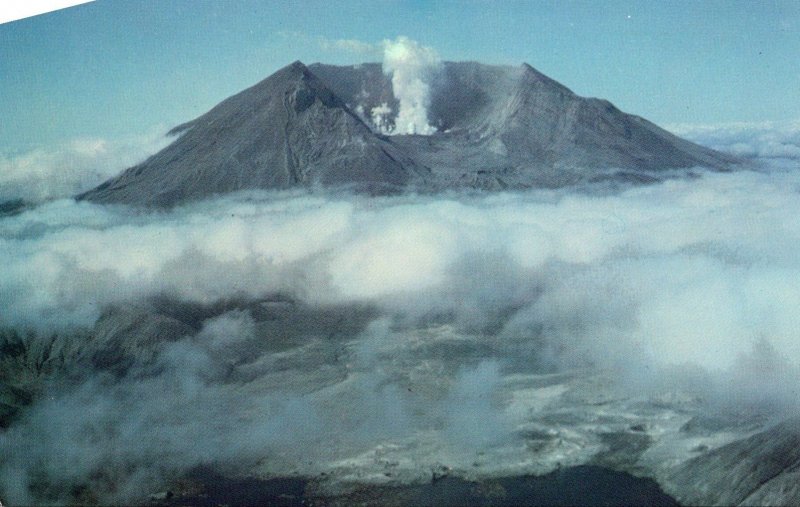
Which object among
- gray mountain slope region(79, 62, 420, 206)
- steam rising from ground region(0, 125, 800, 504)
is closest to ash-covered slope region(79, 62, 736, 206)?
gray mountain slope region(79, 62, 420, 206)

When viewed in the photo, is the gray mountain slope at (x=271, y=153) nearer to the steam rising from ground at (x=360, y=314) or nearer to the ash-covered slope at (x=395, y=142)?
the ash-covered slope at (x=395, y=142)

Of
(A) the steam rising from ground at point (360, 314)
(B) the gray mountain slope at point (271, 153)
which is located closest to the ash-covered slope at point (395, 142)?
(B) the gray mountain slope at point (271, 153)

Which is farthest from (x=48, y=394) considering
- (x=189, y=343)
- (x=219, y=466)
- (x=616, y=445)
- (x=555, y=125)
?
(x=555, y=125)

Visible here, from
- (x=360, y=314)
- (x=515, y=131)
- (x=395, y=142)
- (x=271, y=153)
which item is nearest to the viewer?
(x=360, y=314)

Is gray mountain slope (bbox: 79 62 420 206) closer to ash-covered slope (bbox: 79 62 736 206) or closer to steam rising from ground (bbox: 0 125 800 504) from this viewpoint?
ash-covered slope (bbox: 79 62 736 206)

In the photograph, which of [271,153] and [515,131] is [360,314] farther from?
[515,131]

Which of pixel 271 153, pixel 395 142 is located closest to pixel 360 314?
pixel 271 153

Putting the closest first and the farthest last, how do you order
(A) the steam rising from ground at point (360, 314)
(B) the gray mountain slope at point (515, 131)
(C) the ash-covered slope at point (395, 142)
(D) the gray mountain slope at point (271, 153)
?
(A) the steam rising from ground at point (360, 314) → (D) the gray mountain slope at point (271, 153) → (C) the ash-covered slope at point (395, 142) → (B) the gray mountain slope at point (515, 131)
